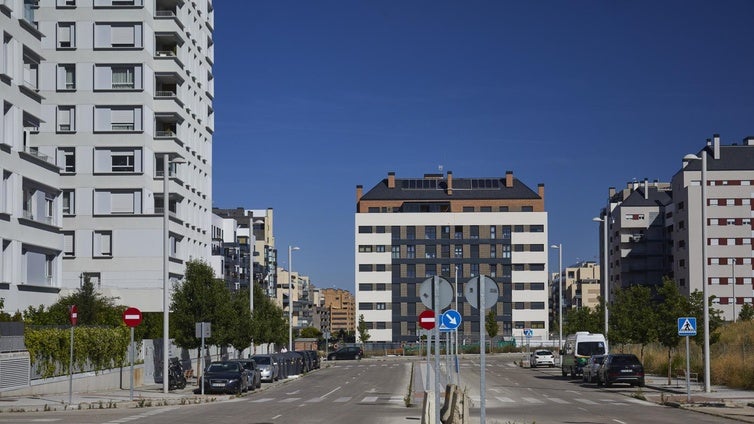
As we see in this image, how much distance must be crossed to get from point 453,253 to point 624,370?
10160cm

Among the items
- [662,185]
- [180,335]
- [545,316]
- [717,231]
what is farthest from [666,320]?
[662,185]

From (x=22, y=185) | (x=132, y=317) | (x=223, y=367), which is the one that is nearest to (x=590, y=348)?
(x=223, y=367)

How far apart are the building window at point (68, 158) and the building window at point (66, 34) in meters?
6.72

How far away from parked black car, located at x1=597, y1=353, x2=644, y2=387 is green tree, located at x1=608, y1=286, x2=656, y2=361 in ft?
12.7

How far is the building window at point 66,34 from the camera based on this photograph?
2660 inches

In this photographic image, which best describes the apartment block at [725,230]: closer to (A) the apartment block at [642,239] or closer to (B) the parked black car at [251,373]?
(A) the apartment block at [642,239]

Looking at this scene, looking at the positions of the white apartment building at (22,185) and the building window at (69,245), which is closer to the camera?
the white apartment building at (22,185)

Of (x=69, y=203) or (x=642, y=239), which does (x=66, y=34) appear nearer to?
(x=69, y=203)

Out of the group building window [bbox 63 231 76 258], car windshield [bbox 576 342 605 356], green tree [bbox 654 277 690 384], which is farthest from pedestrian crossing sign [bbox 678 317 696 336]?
building window [bbox 63 231 76 258]

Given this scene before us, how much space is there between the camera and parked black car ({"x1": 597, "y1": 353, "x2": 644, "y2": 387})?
47.8 metres

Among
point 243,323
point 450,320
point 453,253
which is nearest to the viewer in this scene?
point 450,320

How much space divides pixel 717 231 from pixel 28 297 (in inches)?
Result: 3798

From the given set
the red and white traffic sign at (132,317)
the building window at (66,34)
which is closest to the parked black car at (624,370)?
→ the red and white traffic sign at (132,317)

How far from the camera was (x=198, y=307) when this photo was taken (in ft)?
163
